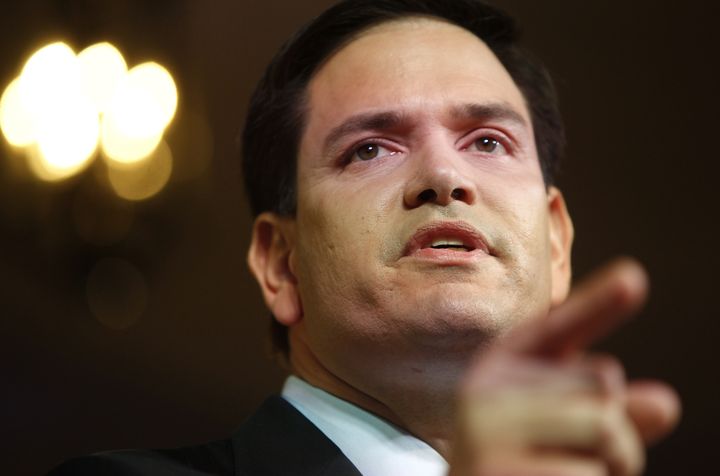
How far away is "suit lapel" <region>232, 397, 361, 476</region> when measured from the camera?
165cm

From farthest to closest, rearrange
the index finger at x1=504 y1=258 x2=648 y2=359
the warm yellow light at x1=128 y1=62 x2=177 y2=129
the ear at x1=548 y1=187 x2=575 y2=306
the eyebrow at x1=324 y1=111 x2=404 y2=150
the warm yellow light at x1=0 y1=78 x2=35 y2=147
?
the warm yellow light at x1=128 y1=62 x2=177 y2=129 → the warm yellow light at x1=0 y1=78 x2=35 y2=147 → the ear at x1=548 y1=187 x2=575 y2=306 → the eyebrow at x1=324 y1=111 x2=404 y2=150 → the index finger at x1=504 y1=258 x2=648 y2=359

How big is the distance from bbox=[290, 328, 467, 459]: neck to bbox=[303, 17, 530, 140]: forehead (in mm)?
430

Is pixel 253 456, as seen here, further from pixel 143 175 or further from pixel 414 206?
pixel 143 175

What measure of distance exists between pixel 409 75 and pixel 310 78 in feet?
0.84

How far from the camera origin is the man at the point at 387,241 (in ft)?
5.43

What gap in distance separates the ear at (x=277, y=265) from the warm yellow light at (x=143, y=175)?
1600mm

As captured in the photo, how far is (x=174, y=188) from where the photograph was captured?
370cm

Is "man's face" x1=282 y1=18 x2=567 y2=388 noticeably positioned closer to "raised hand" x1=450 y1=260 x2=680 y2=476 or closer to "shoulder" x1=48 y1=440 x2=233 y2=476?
"shoulder" x1=48 y1=440 x2=233 y2=476

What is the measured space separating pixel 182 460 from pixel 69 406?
1816 mm

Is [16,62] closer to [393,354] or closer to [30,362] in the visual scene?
[30,362]

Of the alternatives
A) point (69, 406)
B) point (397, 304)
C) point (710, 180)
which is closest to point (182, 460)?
point (397, 304)

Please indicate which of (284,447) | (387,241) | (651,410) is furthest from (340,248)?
(651,410)

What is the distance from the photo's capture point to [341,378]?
5.90ft

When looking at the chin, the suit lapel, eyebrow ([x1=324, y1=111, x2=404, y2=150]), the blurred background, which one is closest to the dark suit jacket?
the suit lapel
